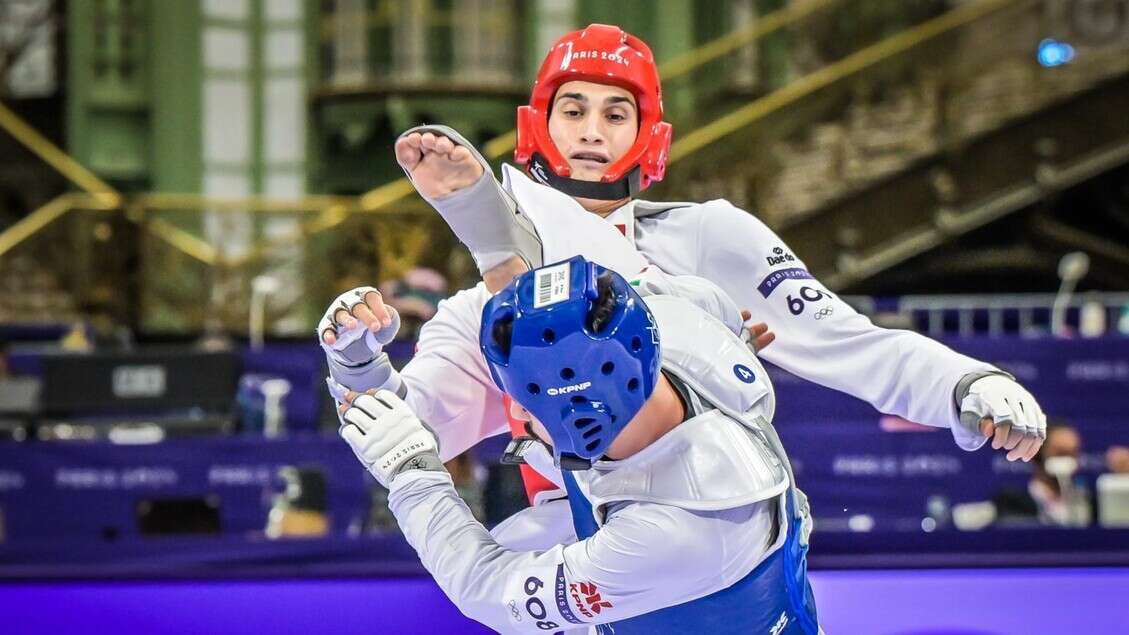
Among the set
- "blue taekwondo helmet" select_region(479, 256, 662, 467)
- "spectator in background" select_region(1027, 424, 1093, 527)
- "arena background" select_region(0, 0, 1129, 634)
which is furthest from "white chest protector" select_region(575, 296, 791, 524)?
"spectator in background" select_region(1027, 424, 1093, 527)

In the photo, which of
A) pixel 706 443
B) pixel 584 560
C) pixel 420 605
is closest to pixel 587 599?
pixel 584 560

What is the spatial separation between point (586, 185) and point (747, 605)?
35.9 inches

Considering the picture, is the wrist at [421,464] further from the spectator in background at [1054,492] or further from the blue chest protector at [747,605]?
the spectator in background at [1054,492]

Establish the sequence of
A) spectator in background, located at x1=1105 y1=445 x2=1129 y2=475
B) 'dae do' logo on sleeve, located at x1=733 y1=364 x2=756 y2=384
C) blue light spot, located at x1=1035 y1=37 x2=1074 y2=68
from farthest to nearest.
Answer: blue light spot, located at x1=1035 y1=37 x2=1074 y2=68 → spectator in background, located at x1=1105 y1=445 x2=1129 y2=475 → 'dae do' logo on sleeve, located at x1=733 y1=364 x2=756 y2=384

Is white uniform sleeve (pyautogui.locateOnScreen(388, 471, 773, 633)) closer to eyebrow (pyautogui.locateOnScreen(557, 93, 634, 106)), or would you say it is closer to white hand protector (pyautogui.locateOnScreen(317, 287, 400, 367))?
white hand protector (pyautogui.locateOnScreen(317, 287, 400, 367))

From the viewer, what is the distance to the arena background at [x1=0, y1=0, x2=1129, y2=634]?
3.87m

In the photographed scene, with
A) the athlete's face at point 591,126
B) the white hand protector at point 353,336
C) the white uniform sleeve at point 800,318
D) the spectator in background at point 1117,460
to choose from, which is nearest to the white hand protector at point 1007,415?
the white uniform sleeve at point 800,318

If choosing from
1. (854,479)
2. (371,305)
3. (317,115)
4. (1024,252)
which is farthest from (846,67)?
(371,305)

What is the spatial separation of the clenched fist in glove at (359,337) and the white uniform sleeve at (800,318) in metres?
0.69

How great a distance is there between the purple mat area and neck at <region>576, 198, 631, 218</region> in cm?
132

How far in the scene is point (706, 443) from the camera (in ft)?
7.50

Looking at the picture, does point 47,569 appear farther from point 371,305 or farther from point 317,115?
point 317,115

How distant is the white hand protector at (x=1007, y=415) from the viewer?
2.51 meters

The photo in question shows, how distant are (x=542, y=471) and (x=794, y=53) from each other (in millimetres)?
9994
